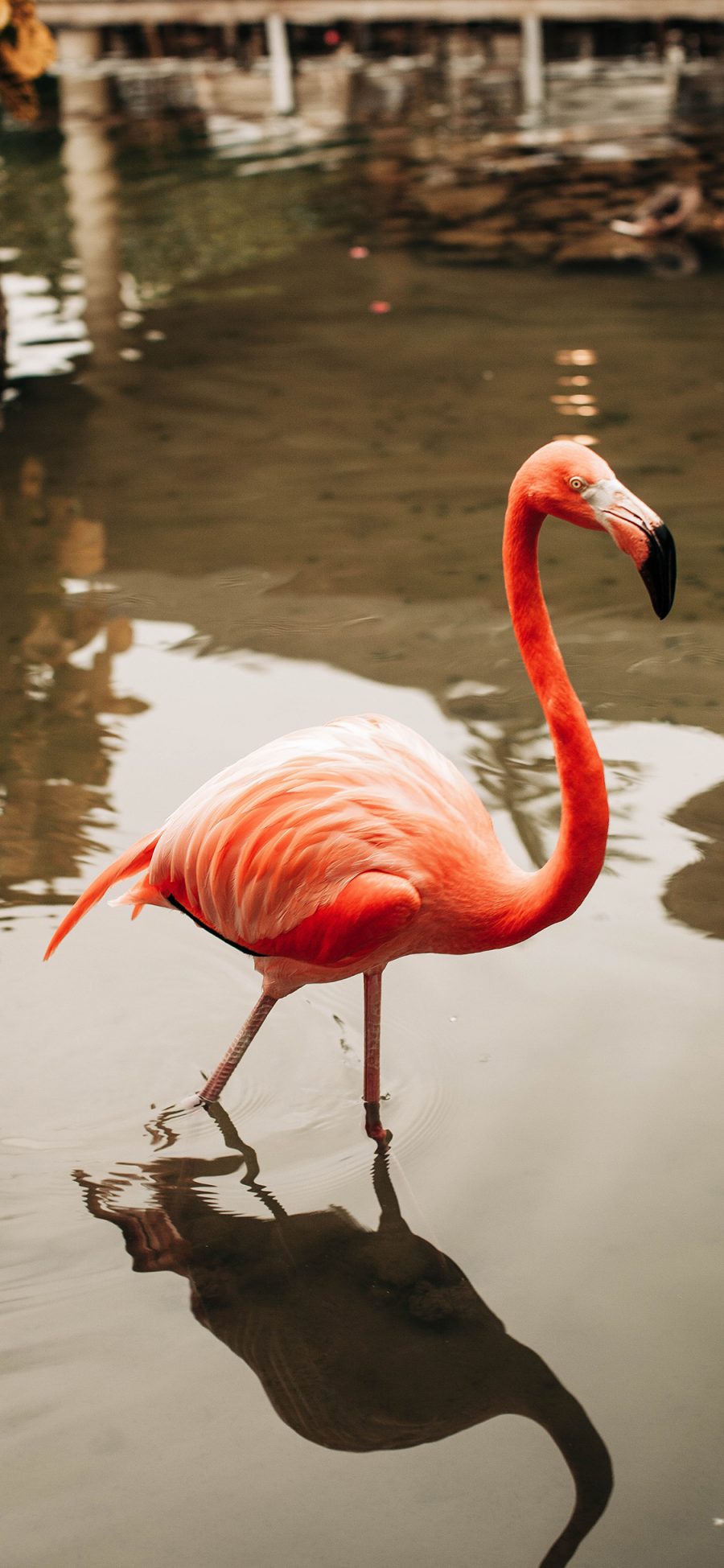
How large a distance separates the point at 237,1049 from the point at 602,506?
1304 millimetres

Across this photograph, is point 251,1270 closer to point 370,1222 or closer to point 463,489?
point 370,1222

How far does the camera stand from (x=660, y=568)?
2.23m

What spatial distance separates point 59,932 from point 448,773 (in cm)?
84

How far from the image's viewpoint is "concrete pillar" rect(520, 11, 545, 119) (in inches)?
463

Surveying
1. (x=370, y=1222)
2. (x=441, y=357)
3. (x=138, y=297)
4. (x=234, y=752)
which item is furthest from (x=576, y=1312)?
(x=138, y=297)

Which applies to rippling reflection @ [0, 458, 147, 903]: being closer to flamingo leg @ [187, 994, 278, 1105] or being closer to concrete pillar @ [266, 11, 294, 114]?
flamingo leg @ [187, 994, 278, 1105]

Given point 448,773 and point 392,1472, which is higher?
point 448,773

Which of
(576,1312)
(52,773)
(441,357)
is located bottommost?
(576,1312)

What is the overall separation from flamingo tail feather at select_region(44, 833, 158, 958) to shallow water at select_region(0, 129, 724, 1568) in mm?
415

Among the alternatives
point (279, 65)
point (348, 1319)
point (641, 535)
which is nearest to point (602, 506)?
point (641, 535)

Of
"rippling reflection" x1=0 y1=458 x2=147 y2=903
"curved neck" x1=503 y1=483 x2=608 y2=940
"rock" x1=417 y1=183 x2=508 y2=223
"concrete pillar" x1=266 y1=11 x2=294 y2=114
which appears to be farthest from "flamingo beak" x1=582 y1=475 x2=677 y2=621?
"concrete pillar" x1=266 y1=11 x2=294 y2=114

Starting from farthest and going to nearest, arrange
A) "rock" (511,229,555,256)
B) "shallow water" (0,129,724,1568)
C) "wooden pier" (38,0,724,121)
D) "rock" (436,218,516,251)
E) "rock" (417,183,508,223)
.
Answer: "wooden pier" (38,0,724,121) → "rock" (417,183,508,223) → "rock" (436,218,516,251) → "rock" (511,229,555,256) → "shallow water" (0,129,724,1568)

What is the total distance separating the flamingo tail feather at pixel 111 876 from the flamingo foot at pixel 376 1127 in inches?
26.5

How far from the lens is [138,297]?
7.94 m
